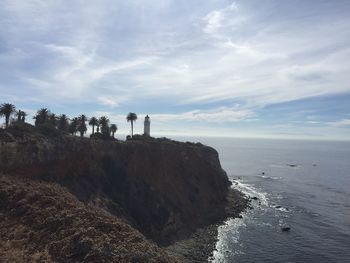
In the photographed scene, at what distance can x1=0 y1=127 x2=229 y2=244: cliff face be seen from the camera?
204ft

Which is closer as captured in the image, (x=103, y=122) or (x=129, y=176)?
(x=129, y=176)

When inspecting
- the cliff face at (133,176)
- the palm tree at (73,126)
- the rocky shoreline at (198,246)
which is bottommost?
the rocky shoreline at (198,246)

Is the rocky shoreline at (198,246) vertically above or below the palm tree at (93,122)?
below

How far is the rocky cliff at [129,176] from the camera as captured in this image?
202 feet

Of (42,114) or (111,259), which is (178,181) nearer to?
(42,114)

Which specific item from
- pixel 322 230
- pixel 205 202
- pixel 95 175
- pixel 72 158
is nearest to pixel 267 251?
pixel 322 230

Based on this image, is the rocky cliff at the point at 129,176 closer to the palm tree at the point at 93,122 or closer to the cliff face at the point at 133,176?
the cliff face at the point at 133,176

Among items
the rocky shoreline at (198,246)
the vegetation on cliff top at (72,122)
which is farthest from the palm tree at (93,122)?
the rocky shoreline at (198,246)

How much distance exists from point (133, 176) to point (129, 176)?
3.36 feet

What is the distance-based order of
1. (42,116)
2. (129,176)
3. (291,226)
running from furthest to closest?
(42,116)
(291,226)
(129,176)

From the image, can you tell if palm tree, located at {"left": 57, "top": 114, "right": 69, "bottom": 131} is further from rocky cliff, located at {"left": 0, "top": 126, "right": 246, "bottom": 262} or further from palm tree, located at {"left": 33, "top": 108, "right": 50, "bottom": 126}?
rocky cliff, located at {"left": 0, "top": 126, "right": 246, "bottom": 262}

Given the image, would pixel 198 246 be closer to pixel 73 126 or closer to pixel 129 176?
pixel 129 176

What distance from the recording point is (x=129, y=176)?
7594 centimetres

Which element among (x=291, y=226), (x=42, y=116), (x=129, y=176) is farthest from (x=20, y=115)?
(x=291, y=226)
